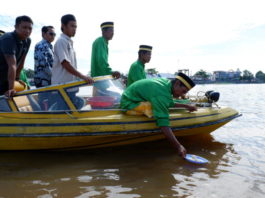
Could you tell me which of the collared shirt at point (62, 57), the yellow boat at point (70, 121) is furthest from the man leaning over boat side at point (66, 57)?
the yellow boat at point (70, 121)

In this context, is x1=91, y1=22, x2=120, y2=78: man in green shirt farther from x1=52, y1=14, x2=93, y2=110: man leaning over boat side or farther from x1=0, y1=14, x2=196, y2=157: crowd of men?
x1=52, y1=14, x2=93, y2=110: man leaning over boat side

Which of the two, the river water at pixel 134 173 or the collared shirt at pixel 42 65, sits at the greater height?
the collared shirt at pixel 42 65

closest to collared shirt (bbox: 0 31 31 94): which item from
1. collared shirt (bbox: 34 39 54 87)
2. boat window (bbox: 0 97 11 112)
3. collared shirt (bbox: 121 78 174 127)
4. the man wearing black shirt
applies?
the man wearing black shirt

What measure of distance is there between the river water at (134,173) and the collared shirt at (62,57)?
125 cm

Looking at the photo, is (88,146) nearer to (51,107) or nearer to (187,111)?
(51,107)

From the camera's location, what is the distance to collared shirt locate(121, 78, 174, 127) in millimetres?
3664


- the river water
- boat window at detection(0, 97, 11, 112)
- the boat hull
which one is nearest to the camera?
the river water

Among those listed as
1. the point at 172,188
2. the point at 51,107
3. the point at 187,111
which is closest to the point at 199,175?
the point at 172,188

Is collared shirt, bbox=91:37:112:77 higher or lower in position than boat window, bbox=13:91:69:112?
higher

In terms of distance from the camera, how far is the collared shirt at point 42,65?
4762mm

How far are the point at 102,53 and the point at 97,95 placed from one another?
1037 millimetres

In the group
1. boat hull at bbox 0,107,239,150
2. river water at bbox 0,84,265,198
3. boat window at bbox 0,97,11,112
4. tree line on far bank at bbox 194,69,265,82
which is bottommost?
river water at bbox 0,84,265,198

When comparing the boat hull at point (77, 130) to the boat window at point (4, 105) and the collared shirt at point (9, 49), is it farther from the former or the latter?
the collared shirt at point (9, 49)

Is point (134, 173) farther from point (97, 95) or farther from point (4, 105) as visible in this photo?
point (4, 105)
